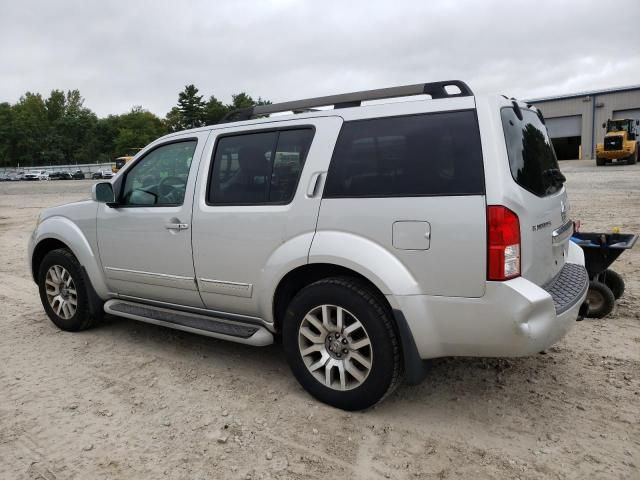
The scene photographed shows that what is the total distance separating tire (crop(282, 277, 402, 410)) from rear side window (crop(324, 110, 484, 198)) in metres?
0.62

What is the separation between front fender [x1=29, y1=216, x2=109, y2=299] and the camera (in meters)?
4.67

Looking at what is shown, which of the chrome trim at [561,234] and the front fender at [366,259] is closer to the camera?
the front fender at [366,259]

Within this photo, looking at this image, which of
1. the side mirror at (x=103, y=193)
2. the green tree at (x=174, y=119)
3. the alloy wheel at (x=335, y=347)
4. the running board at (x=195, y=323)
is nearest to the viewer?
the alloy wheel at (x=335, y=347)

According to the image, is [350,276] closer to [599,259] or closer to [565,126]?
[599,259]

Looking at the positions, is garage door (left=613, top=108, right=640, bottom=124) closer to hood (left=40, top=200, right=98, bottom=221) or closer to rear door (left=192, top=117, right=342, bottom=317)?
rear door (left=192, top=117, right=342, bottom=317)

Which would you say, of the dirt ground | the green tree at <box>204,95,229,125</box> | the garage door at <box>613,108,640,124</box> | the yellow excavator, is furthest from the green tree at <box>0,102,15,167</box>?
the dirt ground

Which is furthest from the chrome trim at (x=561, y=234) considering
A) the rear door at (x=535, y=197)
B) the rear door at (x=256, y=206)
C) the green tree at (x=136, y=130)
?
the green tree at (x=136, y=130)

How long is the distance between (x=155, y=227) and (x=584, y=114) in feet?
149

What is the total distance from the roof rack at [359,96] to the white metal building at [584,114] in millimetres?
42210

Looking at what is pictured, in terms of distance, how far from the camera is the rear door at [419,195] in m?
2.81

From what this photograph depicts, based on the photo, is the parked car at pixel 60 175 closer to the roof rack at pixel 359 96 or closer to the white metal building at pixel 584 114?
the white metal building at pixel 584 114

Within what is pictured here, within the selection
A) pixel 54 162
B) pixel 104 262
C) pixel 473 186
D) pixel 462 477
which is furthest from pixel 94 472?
pixel 54 162

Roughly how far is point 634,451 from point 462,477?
0.98 metres

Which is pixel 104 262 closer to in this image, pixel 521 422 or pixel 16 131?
pixel 521 422
